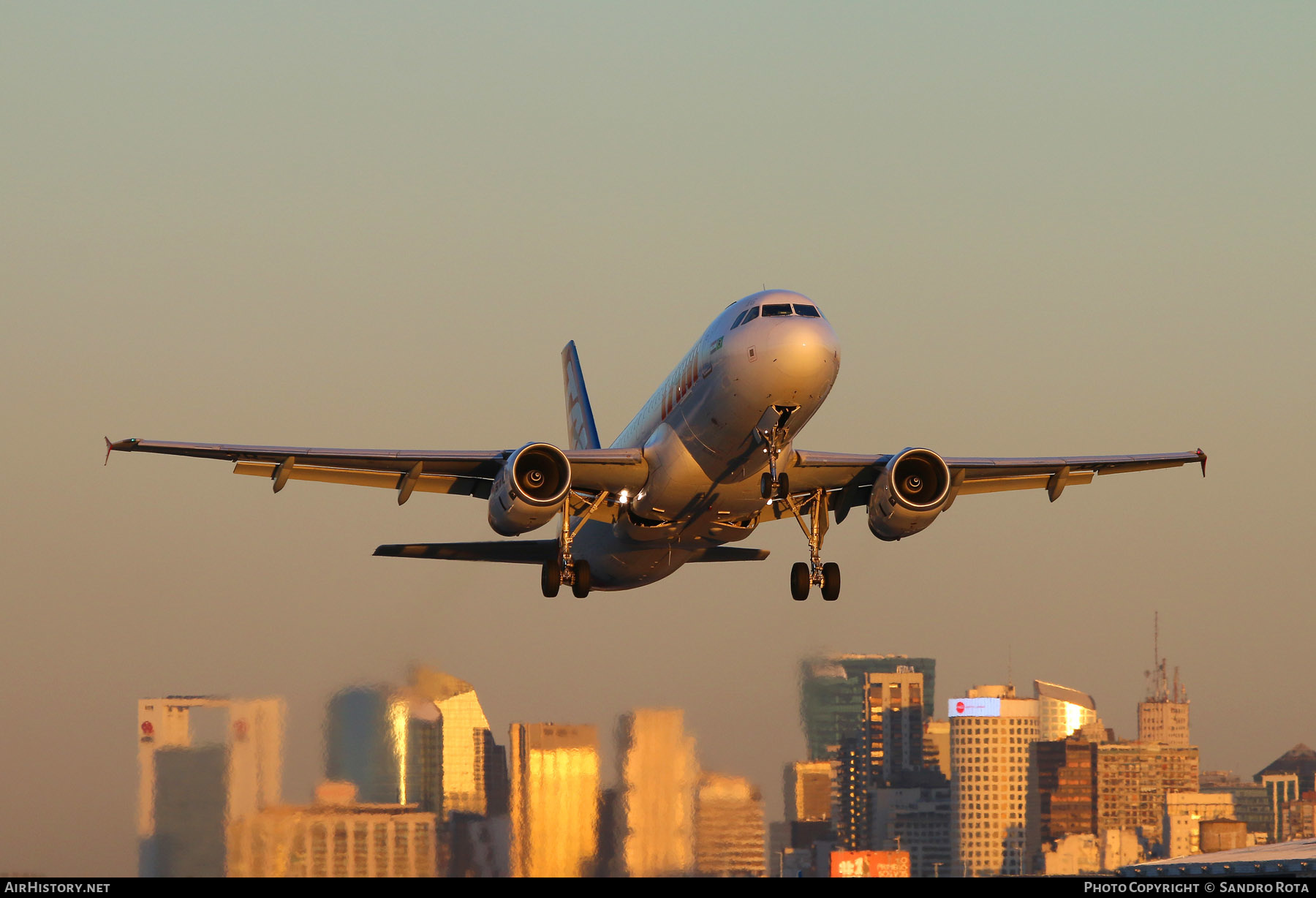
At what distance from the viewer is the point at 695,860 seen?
47000mm

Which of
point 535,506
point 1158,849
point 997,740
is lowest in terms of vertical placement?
point 1158,849

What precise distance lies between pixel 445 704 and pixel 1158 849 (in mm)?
89288

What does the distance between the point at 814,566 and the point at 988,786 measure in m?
76.5

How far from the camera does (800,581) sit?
3862cm

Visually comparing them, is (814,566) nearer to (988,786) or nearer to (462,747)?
(462,747)

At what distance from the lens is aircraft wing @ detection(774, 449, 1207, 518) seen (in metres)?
37.7

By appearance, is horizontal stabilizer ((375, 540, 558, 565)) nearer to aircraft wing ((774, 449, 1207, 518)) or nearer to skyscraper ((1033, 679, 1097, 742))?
aircraft wing ((774, 449, 1207, 518))

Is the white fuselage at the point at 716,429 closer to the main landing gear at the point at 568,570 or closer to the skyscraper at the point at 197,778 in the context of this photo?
the main landing gear at the point at 568,570

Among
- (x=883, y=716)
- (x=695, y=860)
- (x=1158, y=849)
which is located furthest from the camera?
(x=1158, y=849)

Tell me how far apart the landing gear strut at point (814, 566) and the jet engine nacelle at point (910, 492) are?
Answer: 5.37 feet

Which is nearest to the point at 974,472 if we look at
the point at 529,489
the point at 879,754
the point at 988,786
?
the point at 529,489

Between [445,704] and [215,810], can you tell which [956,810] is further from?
[215,810]

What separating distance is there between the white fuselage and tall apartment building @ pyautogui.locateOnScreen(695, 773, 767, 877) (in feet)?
32.9
